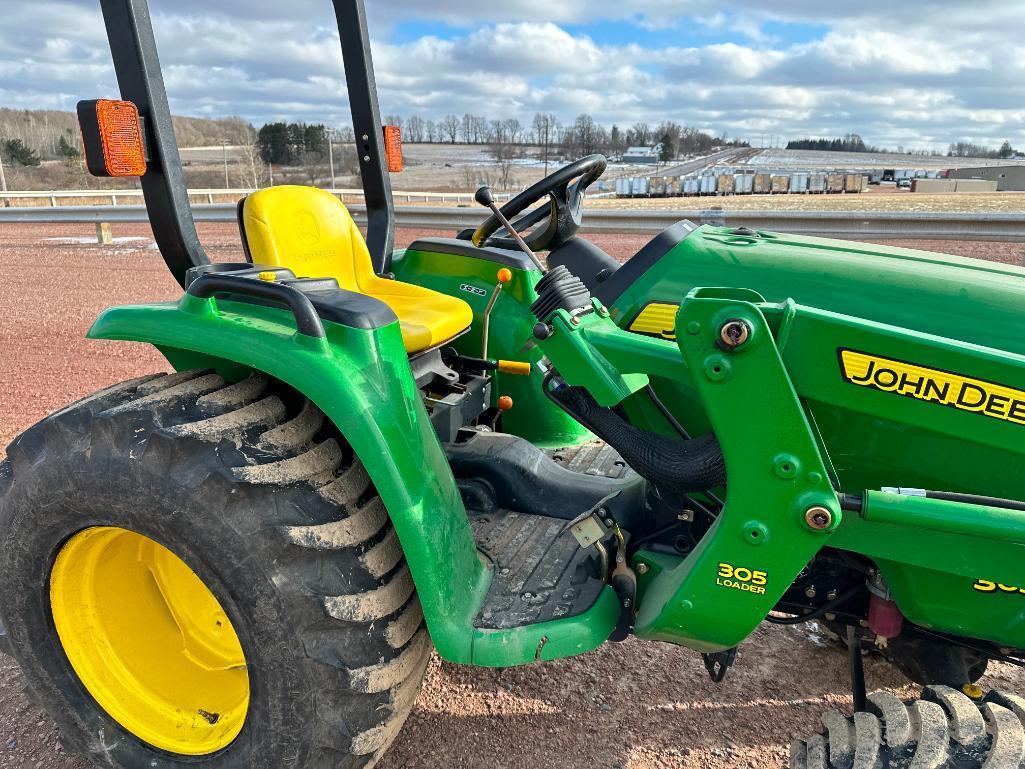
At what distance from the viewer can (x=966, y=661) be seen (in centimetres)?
181

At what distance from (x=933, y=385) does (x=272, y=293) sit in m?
1.34

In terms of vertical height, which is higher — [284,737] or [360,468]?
[360,468]

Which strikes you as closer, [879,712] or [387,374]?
[879,712]

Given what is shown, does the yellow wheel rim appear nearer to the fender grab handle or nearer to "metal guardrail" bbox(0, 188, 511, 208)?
the fender grab handle

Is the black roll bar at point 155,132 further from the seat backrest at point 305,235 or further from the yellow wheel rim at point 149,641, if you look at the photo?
the yellow wheel rim at point 149,641

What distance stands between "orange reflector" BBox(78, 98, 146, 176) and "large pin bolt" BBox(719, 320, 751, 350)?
5.38 feet

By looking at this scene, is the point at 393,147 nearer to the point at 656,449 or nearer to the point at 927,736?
the point at 656,449

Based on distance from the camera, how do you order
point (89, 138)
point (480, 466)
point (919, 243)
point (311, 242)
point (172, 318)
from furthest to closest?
point (919, 243)
point (311, 242)
point (480, 466)
point (89, 138)
point (172, 318)

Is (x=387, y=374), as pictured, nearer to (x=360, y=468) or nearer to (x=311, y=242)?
(x=360, y=468)

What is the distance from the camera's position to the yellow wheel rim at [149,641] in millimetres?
1834

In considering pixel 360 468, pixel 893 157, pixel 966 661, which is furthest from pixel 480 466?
pixel 893 157

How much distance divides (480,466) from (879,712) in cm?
124

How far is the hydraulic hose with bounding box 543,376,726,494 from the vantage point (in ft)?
4.92

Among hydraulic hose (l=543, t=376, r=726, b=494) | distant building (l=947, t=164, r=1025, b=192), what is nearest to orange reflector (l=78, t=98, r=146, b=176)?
hydraulic hose (l=543, t=376, r=726, b=494)
